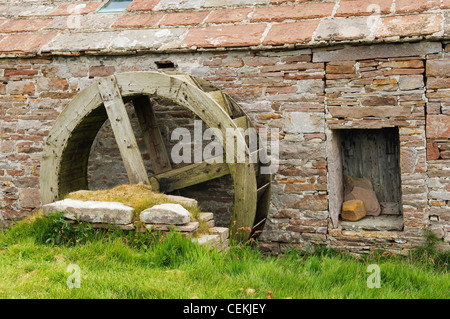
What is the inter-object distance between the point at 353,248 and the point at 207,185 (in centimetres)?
175

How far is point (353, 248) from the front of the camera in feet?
16.9

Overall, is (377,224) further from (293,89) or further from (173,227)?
(173,227)

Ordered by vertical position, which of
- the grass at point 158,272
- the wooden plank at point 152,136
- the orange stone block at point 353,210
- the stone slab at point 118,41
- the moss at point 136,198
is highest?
the stone slab at point 118,41

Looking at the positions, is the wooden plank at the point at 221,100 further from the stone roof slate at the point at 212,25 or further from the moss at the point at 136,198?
the moss at the point at 136,198

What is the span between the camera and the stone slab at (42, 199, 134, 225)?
4133 millimetres

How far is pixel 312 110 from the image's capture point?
16.8ft

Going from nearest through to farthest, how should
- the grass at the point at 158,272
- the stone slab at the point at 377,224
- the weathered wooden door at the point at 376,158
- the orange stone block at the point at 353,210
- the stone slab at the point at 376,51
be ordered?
the grass at the point at 158,272 → the stone slab at the point at 376,51 → the stone slab at the point at 377,224 → the orange stone block at the point at 353,210 → the weathered wooden door at the point at 376,158

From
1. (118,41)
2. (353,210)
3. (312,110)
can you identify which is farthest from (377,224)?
(118,41)

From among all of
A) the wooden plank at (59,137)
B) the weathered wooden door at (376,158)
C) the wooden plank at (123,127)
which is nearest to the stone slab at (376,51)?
the weathered wooden door at (376,158)

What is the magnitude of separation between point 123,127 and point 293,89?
1.81m

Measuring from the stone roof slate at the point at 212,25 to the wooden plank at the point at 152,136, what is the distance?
2.08 ft

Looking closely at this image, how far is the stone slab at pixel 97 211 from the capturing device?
4.13m

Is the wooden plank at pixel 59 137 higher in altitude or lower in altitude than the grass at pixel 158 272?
higher

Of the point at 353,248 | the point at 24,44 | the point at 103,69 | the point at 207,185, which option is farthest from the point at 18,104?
the point at 353,248
